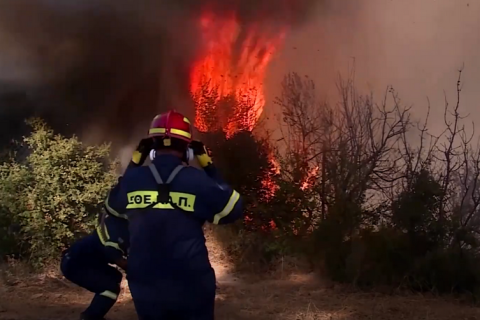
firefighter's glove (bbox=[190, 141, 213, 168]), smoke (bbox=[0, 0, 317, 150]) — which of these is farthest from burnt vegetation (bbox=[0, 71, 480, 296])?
firefighter's glove (bbox=[190, 141, 213, 168])

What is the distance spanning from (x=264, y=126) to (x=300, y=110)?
0.66 meters

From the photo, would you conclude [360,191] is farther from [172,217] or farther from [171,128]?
[172,217]

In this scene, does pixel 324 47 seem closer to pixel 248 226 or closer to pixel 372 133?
pixel 372 133

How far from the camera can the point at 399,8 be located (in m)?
11.2

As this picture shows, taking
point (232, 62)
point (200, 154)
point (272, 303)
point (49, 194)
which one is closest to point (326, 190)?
point (272, 303)

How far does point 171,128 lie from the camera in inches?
117

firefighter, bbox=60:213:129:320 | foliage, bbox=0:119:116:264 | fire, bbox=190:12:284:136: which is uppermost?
fire, bbox=190:12:284:136

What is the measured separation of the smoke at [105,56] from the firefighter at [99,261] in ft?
22.3

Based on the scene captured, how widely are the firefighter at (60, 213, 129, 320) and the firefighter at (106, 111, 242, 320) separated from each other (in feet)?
1.57

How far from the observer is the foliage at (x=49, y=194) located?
7.85m

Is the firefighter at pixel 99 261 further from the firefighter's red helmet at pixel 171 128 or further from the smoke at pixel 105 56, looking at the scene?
the smoke at pixel 105 56

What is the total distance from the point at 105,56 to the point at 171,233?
372 inches

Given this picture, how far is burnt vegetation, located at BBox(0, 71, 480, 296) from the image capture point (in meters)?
6.94

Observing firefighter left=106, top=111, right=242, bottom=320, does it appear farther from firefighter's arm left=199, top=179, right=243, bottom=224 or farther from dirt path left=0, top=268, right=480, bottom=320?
dirt path left=0, top=268, right=480, bottom=320
